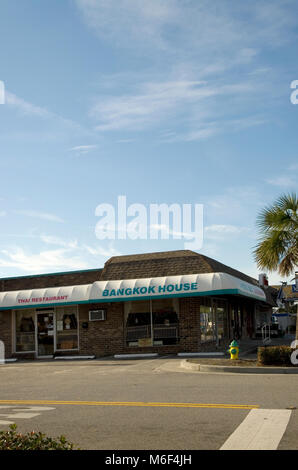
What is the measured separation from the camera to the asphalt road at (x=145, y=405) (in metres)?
7.51

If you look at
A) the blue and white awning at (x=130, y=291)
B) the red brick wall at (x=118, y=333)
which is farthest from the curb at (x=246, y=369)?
the red brick wall at (x=118, y=333)

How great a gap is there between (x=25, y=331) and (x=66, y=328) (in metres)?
2.15

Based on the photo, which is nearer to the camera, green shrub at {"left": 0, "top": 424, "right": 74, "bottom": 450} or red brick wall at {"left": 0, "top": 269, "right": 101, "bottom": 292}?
green shrub at {"left": 0, "top": 424, "right": 74, "bottom": 450}

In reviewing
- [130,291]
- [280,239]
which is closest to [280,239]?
[280,239]

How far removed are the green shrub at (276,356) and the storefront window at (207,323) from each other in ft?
24.7

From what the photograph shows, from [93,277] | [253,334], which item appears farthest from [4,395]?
[253,334]

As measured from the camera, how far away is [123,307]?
25.2 metres

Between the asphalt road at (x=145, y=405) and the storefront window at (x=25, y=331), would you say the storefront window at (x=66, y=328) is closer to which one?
the storefront window at (x=25, y=331)

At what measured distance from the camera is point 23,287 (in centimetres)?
2800

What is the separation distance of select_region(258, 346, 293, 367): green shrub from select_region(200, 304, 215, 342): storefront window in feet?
24.7

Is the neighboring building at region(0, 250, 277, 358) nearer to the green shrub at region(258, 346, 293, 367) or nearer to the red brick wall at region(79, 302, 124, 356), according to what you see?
the red brick wall at region(79, 302, 124, 356)

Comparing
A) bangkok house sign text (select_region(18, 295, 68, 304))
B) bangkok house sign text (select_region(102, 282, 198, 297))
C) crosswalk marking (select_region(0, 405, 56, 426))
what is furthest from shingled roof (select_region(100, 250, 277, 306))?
crosswalk marking (select_region(0, 405, 56, 426))

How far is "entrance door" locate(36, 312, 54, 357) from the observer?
2641cm

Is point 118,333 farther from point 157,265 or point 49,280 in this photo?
point 49,280
